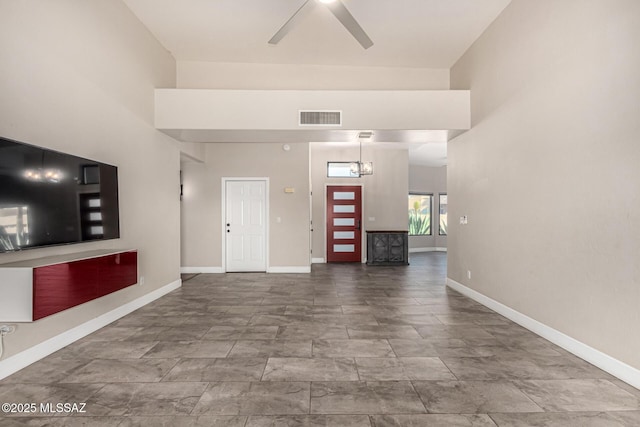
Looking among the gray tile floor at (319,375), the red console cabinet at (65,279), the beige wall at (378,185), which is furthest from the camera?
the beige wall at (378,185)

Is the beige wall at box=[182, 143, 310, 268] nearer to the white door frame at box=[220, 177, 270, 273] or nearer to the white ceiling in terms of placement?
the white door frame at box=[220, 177, 270, 273]

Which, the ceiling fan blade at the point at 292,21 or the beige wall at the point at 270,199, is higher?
the ceiling fan blade at the point at 292,21

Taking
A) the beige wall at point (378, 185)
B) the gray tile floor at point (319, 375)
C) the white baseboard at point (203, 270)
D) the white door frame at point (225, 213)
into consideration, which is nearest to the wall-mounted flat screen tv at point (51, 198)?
the gray tile floor at point (319, 375)

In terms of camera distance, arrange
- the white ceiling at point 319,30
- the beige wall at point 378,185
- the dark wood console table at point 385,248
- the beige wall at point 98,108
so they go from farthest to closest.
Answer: the beige wall at point 378,185 < the dark wood console table at point 385,248 < the white ceiling at point 319,30 < the beige wall at point 98,108

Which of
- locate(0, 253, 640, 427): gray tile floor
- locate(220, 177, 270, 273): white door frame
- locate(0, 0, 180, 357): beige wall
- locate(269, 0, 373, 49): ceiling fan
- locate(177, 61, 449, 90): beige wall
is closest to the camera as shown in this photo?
locate(0, 253, 640, 427): gray tile floor

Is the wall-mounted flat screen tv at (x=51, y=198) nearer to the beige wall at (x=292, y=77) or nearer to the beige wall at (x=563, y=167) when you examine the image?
the beige wall at (x=292, y=77)

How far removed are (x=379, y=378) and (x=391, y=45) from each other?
431 centimetres

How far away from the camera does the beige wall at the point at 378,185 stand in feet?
27.3

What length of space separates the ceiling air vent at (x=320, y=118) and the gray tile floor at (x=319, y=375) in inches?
103

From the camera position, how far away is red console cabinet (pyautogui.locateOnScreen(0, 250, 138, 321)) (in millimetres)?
2055

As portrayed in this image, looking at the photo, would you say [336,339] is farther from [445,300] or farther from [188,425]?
[445,300]

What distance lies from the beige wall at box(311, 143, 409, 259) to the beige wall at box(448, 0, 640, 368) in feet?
13.4

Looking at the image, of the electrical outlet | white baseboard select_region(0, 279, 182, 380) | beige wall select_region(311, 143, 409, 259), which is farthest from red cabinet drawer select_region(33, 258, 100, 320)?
beige wall select_region(311, 143, 409, 259)

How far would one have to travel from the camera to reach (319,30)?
416 cm
